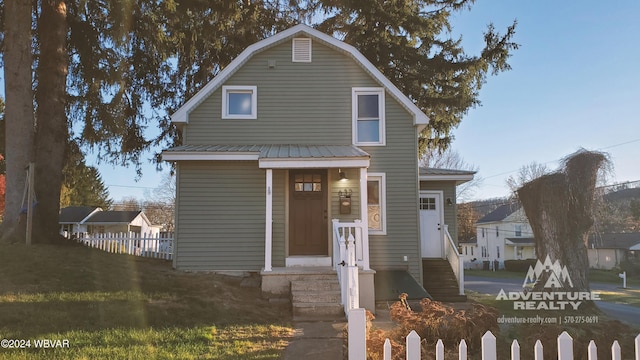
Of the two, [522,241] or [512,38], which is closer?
[512,38]

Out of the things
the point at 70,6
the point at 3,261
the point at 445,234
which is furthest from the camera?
the point at 70,6

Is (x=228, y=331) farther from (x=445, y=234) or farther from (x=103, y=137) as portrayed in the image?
(x=103, y=137)

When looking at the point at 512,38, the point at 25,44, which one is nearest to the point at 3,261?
the point at 25,44

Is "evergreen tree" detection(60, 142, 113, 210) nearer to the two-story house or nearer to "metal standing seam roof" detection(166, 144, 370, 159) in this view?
the two-story house

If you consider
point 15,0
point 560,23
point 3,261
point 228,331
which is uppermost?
point 15,0

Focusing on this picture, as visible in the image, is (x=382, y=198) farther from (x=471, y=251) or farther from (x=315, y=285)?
(x=471, y=251)

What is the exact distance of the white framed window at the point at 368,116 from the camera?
1127cm

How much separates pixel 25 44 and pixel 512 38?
14523 mm

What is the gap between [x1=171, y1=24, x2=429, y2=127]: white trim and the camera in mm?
10969

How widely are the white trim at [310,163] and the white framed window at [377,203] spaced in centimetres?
168

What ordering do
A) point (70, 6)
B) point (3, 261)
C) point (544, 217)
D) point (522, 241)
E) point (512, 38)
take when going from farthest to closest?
point (522, 241)
point (512, 38)
point (70, 6)
point (544, 217)
point (3, 261)

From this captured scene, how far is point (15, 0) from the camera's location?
37.6 feet

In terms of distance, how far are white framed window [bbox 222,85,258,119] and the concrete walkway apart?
603 centimetres

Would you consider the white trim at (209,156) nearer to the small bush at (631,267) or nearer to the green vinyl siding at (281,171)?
the green vinyl siding at (281,171)
